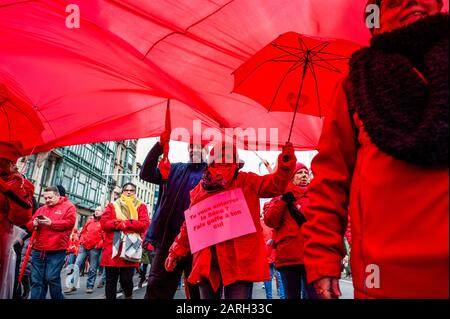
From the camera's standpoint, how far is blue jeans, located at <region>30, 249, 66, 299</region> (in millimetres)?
6160

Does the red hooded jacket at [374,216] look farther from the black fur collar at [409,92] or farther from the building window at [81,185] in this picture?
the building window at [81,185]

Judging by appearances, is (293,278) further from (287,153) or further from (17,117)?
(17,117)

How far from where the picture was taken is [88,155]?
45406mm

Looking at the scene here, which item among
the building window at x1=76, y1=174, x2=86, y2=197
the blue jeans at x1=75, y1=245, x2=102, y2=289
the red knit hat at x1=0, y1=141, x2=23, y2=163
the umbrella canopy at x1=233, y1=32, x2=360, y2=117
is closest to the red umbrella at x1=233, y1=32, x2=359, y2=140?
the umbrella canopy at x1=233, y1=32, x2=360, y2=117

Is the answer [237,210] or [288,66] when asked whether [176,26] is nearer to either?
[288,66]

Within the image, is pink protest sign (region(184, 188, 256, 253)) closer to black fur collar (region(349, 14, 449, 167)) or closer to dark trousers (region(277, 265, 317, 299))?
dark trousers (region(277, 265, 317, 299))

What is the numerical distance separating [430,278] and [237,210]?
214cm

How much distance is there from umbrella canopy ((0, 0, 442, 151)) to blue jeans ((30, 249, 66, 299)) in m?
2.37

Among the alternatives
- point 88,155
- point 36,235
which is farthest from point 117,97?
point 88,155

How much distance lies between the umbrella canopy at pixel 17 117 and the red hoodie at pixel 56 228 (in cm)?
220

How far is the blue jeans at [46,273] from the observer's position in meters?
6.16

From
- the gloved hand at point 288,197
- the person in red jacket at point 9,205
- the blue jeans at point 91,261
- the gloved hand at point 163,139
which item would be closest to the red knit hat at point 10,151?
the person in red jacket at point 9,205

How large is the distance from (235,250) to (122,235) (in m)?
4.26

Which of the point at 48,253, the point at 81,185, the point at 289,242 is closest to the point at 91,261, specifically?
the point at 48,253
